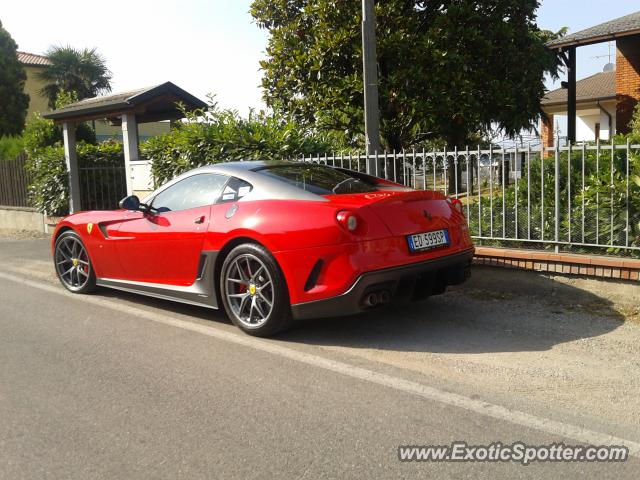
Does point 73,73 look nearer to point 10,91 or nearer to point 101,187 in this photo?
point 10,91

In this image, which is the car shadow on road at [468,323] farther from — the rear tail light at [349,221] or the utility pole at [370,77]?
the utility pole at [370,77]

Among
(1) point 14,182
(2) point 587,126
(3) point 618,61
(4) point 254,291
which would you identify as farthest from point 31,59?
(4) point 254,291

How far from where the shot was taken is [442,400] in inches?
146

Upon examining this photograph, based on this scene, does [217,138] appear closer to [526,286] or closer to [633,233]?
[526,286]

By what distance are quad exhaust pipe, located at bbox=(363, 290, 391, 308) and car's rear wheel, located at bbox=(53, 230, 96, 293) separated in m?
3.54

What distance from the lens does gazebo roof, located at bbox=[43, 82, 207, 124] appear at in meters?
12.8

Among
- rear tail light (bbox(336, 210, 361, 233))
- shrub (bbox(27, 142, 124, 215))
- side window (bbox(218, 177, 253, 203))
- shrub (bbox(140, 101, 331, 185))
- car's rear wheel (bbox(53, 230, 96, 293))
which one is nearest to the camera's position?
rear tail light (bbox(336, 210, 361, 233))

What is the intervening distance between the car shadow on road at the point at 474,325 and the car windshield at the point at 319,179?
3.69 ft

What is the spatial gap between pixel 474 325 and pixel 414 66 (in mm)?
6069

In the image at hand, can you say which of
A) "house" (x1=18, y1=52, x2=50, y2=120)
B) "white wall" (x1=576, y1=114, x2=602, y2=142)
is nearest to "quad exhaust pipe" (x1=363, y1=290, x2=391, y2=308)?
"white wall" (x1=576, y1=114, x2=602, y2=142)

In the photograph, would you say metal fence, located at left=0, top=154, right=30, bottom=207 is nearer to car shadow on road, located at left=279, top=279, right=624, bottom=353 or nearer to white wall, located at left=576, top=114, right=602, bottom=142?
car shadow on road, located at left=279, top=279, right=624, bottom=353

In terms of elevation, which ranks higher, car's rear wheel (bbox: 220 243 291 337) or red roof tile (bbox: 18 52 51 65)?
red roof tile (bbox: 18 52 51 65)

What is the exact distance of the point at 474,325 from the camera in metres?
5.36

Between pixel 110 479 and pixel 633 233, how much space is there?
5187 millimetres
